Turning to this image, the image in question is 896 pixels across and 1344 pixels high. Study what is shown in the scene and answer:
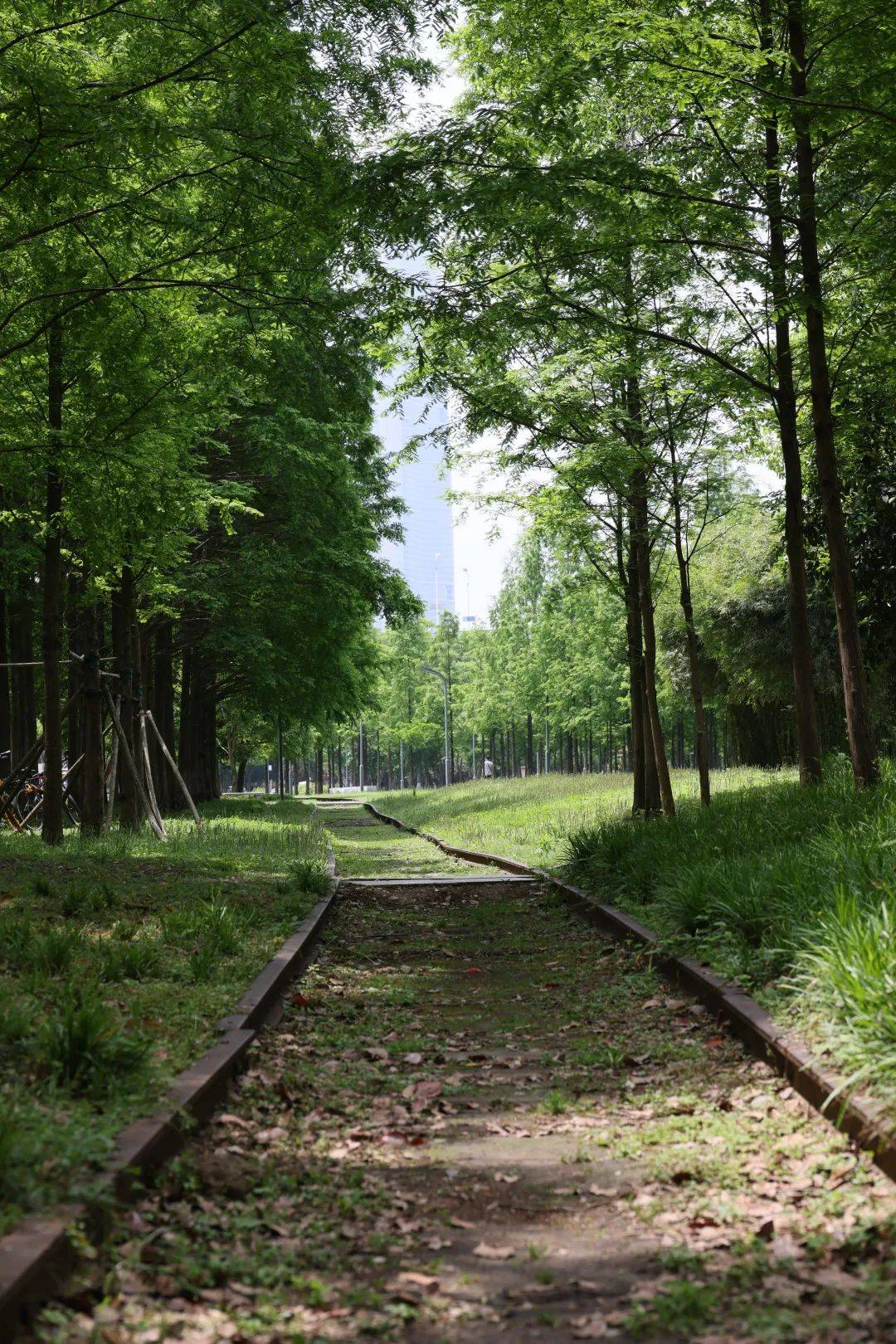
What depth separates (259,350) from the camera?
1209 cm

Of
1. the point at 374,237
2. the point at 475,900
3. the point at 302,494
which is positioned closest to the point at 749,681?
the point at 302,494

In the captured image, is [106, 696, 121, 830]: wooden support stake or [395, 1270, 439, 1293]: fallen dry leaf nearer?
[395, 1270, 439, 1293]: fallen dry leaf

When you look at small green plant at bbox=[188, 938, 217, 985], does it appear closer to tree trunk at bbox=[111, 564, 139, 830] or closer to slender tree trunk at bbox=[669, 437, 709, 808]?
slender tree trunk at bbox=[669, 437, 709, 808]

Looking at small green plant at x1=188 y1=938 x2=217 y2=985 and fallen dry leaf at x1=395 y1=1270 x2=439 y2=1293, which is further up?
small green plant at x1=188 y1=938 x2=217 y2=985

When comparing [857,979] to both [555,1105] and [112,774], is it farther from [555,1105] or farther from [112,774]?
[112,774]

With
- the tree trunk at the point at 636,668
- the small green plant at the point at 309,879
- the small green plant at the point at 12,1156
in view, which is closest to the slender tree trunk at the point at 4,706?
the small green plant at the point at 309,879

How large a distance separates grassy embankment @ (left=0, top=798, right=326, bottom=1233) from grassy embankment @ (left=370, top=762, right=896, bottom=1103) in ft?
8.97

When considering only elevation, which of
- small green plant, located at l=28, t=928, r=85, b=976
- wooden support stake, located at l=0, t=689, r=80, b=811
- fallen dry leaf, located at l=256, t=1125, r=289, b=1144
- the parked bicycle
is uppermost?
wooden support stake, located at l=0, t=689, r=80, b=811

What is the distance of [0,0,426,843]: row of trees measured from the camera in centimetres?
868

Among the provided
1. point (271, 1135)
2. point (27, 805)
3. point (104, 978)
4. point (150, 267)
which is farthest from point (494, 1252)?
point (27, 805)

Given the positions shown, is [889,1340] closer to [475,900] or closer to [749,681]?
[475,900]

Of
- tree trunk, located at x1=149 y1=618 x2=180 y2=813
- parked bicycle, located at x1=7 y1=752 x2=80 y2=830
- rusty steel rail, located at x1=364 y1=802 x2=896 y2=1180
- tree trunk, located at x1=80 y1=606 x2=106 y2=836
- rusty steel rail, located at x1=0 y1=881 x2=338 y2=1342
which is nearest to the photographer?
rusty steel rail, located at x1=0 y1=881 x2=338 y2=1342

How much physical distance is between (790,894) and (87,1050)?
4125 millimetres

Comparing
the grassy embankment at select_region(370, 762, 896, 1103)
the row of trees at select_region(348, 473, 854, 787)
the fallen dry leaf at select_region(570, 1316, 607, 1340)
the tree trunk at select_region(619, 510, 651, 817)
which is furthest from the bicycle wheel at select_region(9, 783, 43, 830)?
the fallen dry leaf at select_region(570, 1316, 607, 1340)
